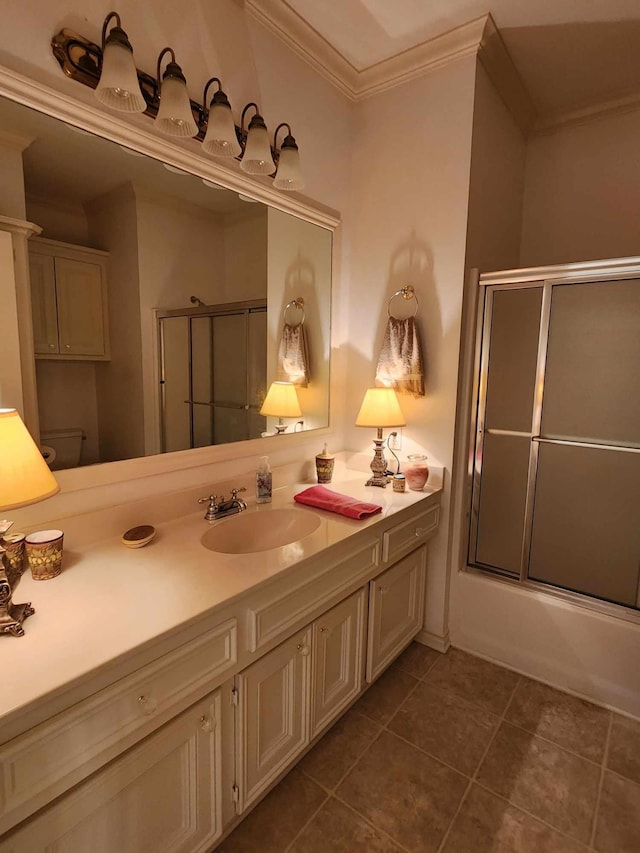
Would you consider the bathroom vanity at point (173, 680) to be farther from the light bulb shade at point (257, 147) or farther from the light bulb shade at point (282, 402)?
the light bulb shade at point (257, 147)

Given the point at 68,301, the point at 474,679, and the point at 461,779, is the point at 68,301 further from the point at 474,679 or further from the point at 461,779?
the point at 474,679

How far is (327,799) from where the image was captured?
1.40m

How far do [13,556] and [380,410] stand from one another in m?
1.45

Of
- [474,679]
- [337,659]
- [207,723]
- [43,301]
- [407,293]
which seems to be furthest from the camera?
[407,293]

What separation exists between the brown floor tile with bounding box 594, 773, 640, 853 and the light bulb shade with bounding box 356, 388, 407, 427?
4.86ft

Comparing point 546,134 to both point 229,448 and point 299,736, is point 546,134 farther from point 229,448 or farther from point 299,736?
point 299,736

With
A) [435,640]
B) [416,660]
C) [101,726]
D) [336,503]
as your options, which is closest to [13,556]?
[101,726]

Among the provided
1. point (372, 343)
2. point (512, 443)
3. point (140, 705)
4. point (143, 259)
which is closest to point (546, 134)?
point (372, 343)

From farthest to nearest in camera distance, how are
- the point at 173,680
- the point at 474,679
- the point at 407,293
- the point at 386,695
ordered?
the point at 407,293
the point at 474,679
the point at 386,695
the point at 173,680

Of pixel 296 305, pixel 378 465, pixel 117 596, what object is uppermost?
pixel 296 305

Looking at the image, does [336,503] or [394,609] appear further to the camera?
[394,609]

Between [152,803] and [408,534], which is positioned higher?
[408,534]

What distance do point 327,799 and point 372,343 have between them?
73.0 inches

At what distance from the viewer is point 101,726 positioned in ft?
2.78
